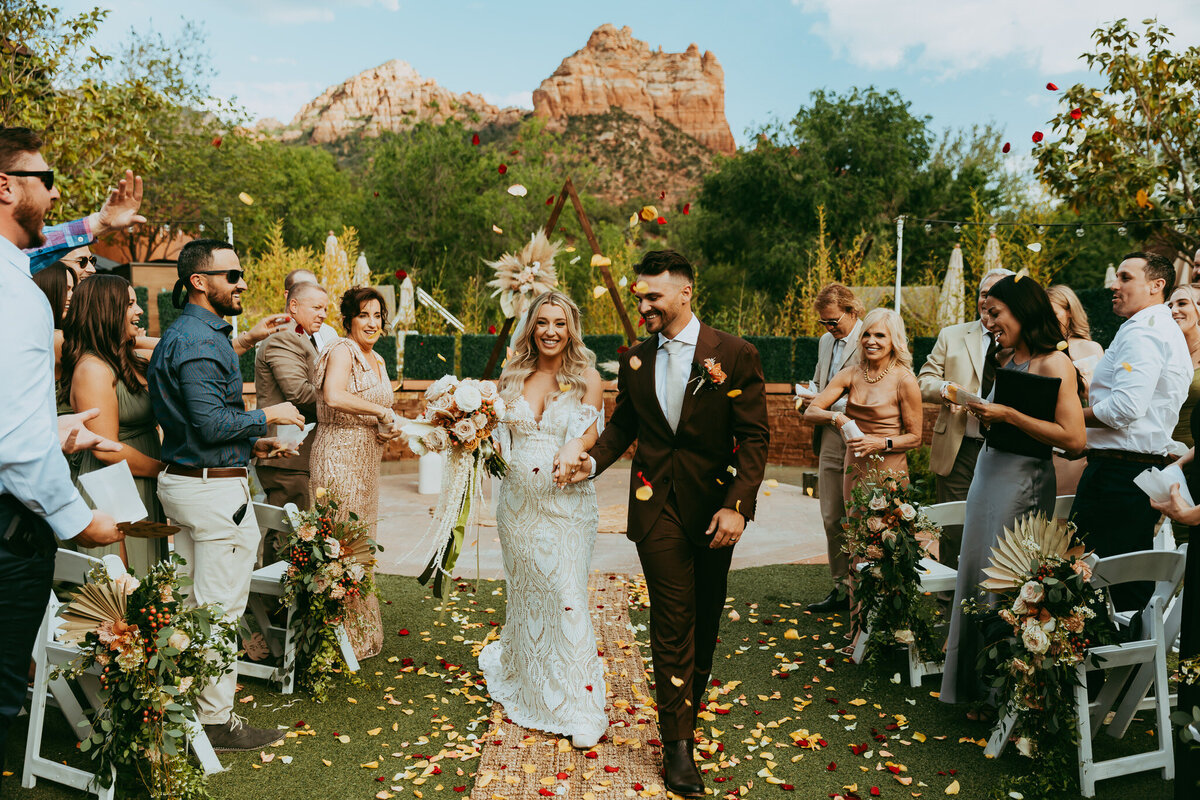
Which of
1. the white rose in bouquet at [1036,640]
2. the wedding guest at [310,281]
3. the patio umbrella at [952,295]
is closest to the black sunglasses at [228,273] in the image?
the wedding guest at [310,281]

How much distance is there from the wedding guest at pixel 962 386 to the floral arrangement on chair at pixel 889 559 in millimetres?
859

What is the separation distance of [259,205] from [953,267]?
90.8 feet

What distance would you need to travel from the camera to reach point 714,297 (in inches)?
1299

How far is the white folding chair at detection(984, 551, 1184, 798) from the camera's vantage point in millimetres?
3525

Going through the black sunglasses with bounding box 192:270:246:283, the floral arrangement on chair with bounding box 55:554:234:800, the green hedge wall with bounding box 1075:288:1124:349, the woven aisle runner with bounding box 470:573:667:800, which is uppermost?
the green hedge wall with bounding box 1075:288:1124:349

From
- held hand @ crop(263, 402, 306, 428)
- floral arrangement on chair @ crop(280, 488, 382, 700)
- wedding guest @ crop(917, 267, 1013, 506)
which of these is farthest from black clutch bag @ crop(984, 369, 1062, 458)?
held hand @ crop(263, 402, 306, 428)

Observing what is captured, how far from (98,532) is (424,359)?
35.9ft

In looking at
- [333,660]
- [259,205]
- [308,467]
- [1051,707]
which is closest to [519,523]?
[333,660]

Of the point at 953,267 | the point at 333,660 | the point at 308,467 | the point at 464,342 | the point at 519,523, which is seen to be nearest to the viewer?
the point at 519,523

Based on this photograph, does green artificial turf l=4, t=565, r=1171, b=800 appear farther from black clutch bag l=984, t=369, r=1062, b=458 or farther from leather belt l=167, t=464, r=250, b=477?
black clutch bag l=984, t=369, r=1062, b=458

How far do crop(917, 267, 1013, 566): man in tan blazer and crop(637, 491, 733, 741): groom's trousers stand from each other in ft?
8.03

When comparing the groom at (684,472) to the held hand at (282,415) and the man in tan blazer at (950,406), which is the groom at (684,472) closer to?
the held hand at (282,415)

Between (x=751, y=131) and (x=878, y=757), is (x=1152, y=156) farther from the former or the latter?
(x=751, y=131)

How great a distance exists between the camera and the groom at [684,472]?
3.65m
